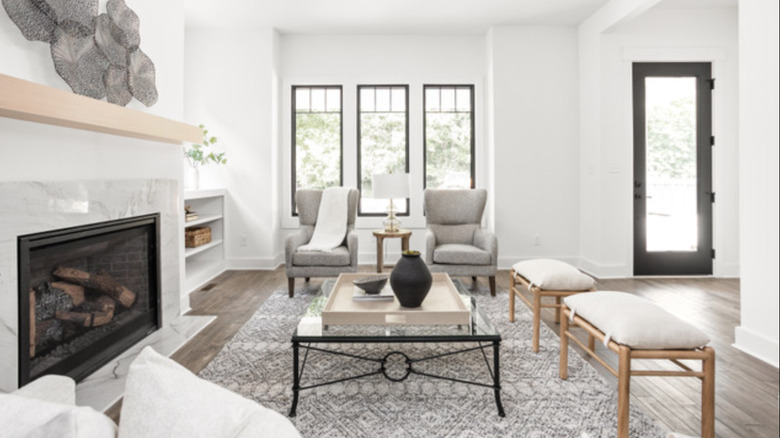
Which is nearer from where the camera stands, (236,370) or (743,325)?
(236,370)

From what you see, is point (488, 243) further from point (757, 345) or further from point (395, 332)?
point (395, 332)

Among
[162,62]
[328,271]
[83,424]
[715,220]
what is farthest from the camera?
[715,220]

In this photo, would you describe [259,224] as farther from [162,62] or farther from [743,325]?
[743,325]

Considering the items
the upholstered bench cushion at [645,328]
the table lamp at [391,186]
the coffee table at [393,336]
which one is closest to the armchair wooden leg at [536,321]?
the coffee table at [393,336]

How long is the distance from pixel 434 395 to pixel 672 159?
3986mm

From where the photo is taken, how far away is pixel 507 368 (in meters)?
2.30

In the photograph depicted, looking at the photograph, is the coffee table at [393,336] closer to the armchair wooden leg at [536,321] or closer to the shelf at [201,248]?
the armchair wooden leg at [536,321]

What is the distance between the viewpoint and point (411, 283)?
2115 mm

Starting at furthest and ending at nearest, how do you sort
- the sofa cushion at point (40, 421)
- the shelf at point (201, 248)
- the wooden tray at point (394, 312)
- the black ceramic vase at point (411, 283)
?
1. the shelf at point (201, 248)
2. the black ceramic vase at point (411, 283)
3. the wooden tray at point (394, 312)
4. the sofa cushion at point (40, 421)

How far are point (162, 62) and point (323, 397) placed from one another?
247 cm

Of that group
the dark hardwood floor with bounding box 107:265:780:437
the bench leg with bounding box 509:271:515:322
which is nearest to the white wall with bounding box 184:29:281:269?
the dark hardwood floor with bounding box 107:265:780:437

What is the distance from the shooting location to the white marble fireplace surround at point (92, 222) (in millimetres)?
1724

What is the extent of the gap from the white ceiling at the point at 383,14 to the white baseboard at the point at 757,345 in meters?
3.32

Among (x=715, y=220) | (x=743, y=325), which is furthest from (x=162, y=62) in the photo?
(x=715, y=220)
